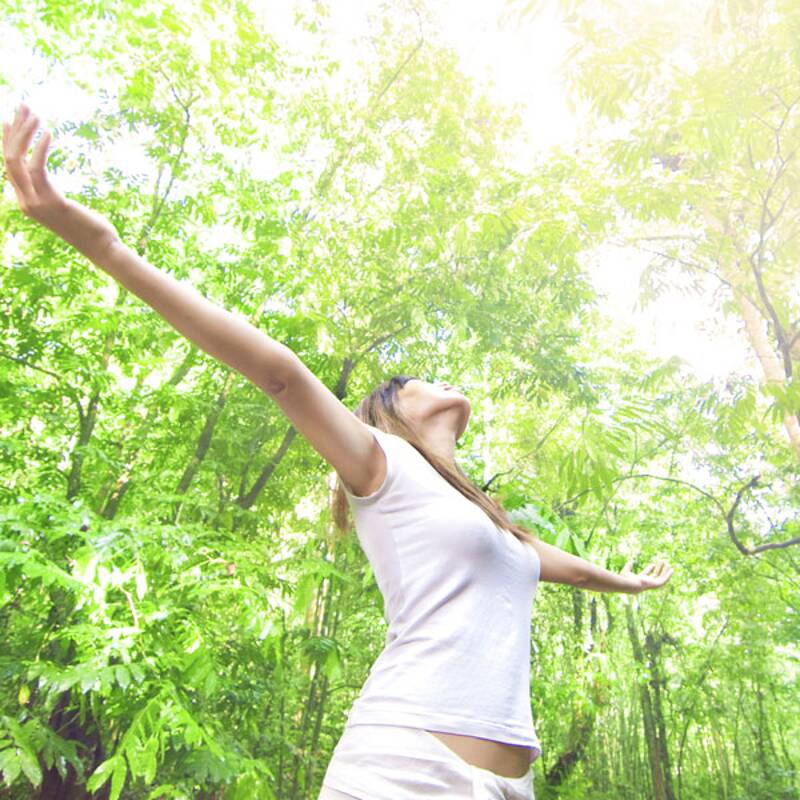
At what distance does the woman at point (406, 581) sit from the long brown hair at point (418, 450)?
0.31ft

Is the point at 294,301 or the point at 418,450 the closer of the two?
the point at 418,450

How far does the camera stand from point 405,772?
0.57m

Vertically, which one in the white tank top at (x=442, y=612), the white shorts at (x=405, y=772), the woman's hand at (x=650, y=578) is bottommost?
the white shorts at (x=405, y=772)

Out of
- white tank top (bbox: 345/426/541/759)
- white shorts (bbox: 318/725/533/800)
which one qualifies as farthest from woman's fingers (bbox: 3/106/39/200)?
white shorts (bbox: 318/725/533/800)

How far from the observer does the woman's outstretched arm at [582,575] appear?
0.97m

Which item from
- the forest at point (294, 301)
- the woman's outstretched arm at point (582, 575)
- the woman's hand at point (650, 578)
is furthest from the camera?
the forest at point (294, 301)

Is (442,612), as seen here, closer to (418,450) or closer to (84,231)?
(418,450)

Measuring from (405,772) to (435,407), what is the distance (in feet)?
1.82

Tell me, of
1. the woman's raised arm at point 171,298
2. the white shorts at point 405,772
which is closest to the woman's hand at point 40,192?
the woman's raised arm at point 171,298

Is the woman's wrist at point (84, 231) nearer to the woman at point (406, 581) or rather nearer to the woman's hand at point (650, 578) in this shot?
the woman at point (406, 581)

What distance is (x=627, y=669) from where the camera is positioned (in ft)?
17.6

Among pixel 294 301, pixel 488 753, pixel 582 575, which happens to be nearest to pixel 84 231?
pixel 488 753

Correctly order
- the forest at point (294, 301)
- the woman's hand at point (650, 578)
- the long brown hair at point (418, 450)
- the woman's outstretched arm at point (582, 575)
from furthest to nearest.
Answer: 1. the forest at point (294, 301)
2. the woman's hand at point (650, 578)
3. the woman's outstretched arm at point (582, 575)
4. the long brown hair at point (418, 450)

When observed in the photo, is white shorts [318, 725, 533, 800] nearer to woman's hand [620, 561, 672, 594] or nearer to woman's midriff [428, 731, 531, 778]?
woman's midriff [428, 731, 531, 778]
